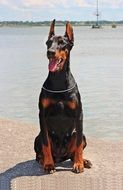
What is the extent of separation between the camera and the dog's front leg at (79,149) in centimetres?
743

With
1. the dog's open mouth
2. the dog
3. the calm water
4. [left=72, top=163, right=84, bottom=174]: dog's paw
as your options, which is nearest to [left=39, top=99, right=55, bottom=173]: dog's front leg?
the dog

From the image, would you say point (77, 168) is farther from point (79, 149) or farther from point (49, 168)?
point (49, 168)

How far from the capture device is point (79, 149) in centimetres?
753

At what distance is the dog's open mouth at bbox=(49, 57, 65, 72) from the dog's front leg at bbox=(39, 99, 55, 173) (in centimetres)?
58

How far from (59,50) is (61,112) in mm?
867

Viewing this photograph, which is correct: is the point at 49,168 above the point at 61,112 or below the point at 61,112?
below

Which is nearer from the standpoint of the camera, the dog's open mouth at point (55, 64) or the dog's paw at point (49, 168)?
the dog's open mouth at point (55, 64)

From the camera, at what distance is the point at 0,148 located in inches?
379

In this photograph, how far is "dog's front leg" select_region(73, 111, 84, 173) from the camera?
Answer: 24.4ft

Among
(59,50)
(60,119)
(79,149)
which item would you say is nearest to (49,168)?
(79,149)

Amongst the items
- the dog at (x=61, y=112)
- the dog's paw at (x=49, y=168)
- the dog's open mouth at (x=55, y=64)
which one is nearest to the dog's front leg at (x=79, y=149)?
the dog at (x=61, y=112)

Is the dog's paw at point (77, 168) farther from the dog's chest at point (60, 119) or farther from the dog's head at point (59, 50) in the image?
the dog's head at point (59, 50)

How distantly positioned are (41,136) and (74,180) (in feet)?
2.41

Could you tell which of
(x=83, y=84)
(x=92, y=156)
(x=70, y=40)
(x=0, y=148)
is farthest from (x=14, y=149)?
(x=83, y=84)
